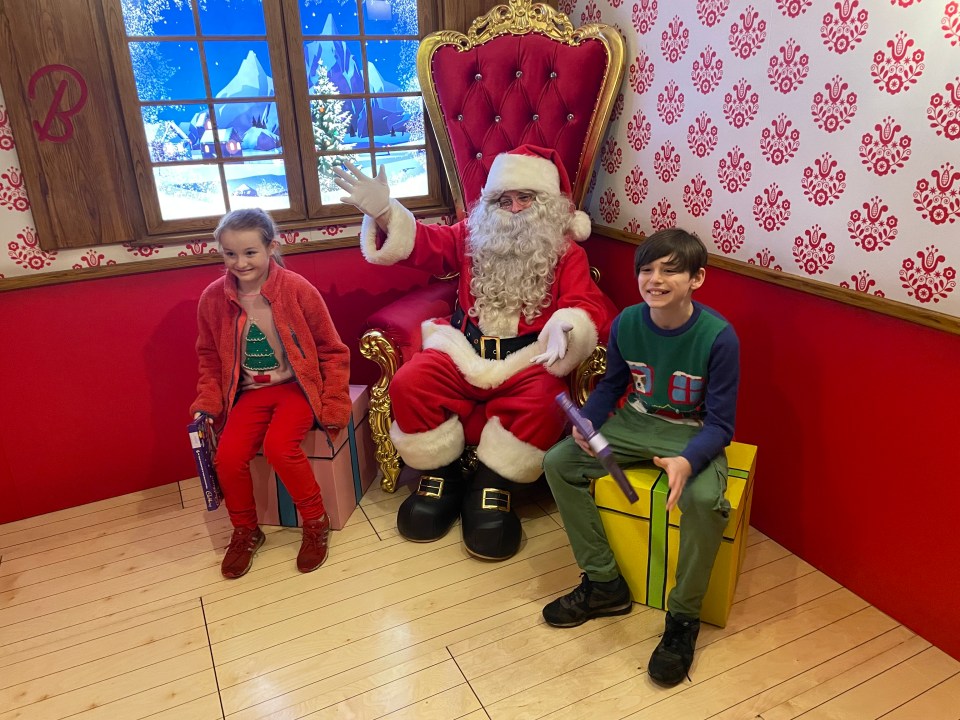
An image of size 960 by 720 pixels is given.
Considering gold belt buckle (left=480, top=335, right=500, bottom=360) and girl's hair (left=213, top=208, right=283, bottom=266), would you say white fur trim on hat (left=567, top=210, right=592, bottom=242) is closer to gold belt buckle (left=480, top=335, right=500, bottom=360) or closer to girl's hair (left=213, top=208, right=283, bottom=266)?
gold belt buckle (left=480, top=335, right=500, bottom=360)

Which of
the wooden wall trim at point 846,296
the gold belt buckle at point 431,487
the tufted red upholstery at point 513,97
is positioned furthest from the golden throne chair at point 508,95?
the wooden wall trim at point 846,296

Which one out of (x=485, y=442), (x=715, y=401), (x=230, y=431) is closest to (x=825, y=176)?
(x=715, y=401)

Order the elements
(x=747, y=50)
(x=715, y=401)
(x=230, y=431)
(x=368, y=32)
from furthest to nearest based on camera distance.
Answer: (x=368, y=32) < (x=230, y=431) < (x=747, y=50) < (x=715, y=401)

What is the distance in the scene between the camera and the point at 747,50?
2021 mm

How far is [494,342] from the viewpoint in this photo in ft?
7.77

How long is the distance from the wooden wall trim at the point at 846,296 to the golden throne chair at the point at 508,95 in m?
0.80

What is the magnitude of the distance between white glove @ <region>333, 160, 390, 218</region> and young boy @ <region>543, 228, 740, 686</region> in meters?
0.94

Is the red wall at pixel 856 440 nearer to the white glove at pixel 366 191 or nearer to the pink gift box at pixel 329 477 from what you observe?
the white glove at pixel 366 191

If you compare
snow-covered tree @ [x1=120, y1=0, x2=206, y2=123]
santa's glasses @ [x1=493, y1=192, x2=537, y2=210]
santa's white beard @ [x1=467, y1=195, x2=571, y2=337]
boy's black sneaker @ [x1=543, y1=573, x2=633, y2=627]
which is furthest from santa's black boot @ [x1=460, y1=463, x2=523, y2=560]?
snow-covered tree @ [x1=120, y1=0, x2=206, y2=123]

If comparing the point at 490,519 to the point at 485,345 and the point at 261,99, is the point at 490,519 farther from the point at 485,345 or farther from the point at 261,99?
the point at 261,99

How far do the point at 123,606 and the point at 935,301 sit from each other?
239 cm

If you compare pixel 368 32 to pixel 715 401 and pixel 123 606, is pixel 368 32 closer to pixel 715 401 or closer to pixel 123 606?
pixel 715 401

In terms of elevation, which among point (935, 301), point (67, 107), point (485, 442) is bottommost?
point (485, 442)

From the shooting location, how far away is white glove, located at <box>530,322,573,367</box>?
2078 millimetres
